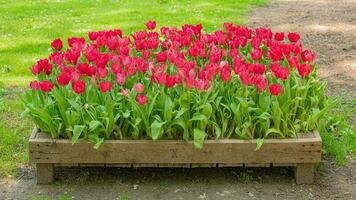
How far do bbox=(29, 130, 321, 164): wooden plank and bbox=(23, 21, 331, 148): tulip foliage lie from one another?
0.08 m

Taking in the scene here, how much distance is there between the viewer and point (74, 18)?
1227cm

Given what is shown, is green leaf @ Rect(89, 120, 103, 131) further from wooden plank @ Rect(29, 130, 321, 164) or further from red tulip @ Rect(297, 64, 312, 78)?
red tulip @ Rect(297, 64, 312, 78)

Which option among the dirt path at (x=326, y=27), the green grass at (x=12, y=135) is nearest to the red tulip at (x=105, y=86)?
the green grass at (x=12, y=135)

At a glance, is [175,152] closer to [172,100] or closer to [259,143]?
[172,100]

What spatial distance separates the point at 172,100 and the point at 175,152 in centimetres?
44

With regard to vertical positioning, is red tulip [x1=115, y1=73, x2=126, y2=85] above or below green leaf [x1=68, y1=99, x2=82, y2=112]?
above

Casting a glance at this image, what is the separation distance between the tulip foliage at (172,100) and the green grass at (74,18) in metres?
3.04

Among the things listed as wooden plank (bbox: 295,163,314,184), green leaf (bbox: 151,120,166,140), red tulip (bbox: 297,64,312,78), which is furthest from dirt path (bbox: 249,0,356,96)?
green leaf (bbox: 151,120,166,140)

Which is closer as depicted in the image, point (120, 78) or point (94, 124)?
point (94, 124)

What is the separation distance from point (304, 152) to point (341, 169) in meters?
0.69

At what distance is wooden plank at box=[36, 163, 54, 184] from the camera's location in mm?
4965

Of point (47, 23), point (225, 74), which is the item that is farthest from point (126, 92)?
point (47, 23)

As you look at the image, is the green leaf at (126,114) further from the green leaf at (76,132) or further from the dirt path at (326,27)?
the dirt path at (326,27)

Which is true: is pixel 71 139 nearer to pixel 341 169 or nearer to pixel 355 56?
pixel 341 169
